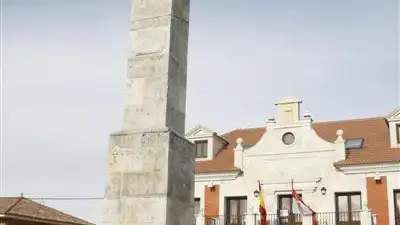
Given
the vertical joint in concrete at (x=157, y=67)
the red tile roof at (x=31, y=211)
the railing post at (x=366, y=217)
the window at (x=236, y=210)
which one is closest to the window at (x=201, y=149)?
the window at (x=236, y=210)

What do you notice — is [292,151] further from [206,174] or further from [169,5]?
[169,5]

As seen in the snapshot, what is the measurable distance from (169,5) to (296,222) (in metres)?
14.6

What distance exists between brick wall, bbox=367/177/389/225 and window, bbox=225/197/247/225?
180 inches

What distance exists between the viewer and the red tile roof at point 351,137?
20328 millimetres

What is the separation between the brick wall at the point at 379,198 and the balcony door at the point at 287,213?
2.56 metres

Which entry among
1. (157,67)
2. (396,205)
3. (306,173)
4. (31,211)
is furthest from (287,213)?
(157,67)

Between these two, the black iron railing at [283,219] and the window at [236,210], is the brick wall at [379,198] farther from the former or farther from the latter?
the window at [236,210]

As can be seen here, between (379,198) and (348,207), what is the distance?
1129 mm

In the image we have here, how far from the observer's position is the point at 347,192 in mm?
20312

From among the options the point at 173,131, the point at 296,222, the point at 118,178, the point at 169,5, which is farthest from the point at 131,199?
the point at 296,222

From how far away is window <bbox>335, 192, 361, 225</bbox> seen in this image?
1977 centimetres

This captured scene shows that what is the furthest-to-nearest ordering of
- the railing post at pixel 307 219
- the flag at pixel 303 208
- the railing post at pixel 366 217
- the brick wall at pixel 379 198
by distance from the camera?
1. the railing post at pixel 307 219
2. the flag at pixel 303 208
3. the brick wall at pixel 379 198
4. the railing post at pixel 366 217

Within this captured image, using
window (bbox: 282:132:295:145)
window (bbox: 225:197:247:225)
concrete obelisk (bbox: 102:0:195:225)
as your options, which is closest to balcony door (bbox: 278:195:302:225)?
window (bbox: 225:197:247:225)

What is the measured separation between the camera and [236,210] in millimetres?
21828
